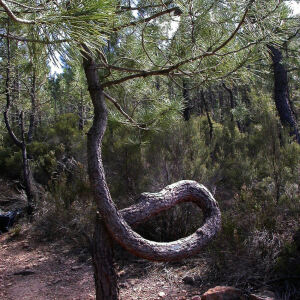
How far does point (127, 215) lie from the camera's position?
2.42 metres

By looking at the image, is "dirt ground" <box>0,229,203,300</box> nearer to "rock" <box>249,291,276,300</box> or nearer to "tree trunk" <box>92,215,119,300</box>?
"rock" <box>249,291,276,300</box>

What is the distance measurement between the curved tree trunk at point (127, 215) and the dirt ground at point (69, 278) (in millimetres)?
997

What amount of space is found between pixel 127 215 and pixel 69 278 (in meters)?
2.07

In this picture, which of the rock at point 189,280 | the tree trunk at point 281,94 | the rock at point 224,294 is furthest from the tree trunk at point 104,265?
the tree trunk at point 281,94

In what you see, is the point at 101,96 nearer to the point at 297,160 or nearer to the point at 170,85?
the point at 170,85

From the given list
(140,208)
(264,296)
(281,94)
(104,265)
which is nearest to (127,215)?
(140,208)

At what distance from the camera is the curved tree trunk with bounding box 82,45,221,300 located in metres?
2.30

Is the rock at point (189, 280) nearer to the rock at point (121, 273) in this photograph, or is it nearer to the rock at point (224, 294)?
the rock at point (224, 294)

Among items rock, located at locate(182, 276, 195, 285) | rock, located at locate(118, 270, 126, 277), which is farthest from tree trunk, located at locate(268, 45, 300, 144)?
rock, located at locate(118, 270, 126, 277)

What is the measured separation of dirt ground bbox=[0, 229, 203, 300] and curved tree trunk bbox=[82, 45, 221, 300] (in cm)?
100

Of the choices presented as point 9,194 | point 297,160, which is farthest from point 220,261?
point 9,194

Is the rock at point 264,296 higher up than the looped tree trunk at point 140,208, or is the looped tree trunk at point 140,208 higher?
the looped tree trunk at point 140,208

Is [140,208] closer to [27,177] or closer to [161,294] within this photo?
[161,294]

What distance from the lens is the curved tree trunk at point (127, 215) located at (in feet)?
7.54
